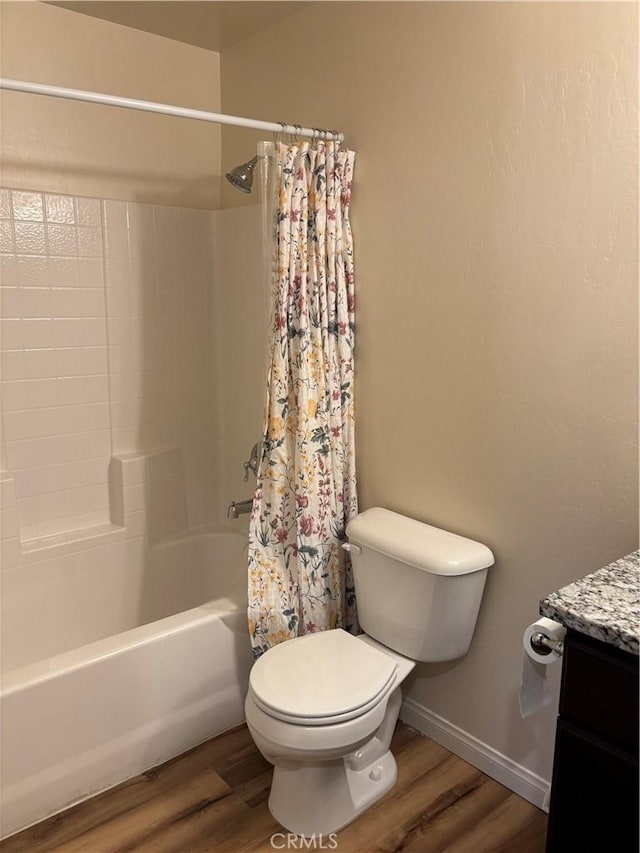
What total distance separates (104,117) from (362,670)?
6.90ft

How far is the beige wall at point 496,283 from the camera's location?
1.60 m

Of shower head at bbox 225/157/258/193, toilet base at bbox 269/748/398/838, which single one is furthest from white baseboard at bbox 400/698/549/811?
shower head at bbox 225/157/258/193

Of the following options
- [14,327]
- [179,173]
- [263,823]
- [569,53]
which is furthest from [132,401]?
[569,53]

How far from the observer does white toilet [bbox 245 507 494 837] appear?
171 centimetres

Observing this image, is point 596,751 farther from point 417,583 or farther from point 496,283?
point 496,283

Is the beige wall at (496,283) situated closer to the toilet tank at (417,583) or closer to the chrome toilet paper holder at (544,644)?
the toilet tank at (417,583)

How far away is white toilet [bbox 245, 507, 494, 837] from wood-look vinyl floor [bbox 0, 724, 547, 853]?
0.07 meters

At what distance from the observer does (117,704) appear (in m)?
1.95

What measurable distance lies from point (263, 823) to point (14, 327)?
1.76 metres

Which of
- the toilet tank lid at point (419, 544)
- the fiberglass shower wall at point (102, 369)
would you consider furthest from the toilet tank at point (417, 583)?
the fiberglass shower wall at point (102, 369)
